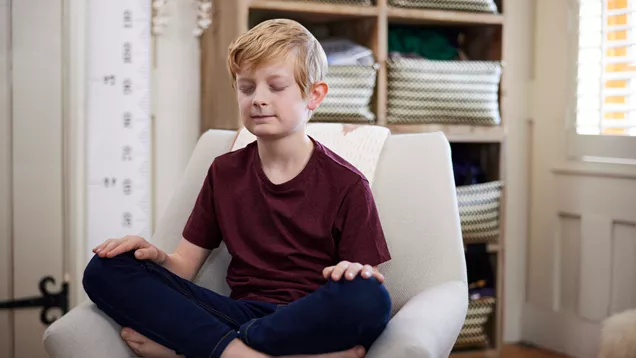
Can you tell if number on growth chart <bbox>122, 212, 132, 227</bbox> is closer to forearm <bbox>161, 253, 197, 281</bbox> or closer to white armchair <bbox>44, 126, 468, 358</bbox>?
white armchair <bbox>44, 126, 468, 358</bbox>

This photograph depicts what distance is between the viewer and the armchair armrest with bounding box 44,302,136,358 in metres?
1.36

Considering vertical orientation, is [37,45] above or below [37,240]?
above

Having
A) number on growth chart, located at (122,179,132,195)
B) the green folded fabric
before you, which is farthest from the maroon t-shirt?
the green folded fabric

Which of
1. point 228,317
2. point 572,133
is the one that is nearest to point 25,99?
point 228,317

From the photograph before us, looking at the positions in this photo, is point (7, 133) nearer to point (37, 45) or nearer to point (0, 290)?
point (37, 45)

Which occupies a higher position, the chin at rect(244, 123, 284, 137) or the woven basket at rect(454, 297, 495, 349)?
the chin at rect(244, 123, 284, 137)

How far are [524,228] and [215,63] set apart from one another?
1339mm

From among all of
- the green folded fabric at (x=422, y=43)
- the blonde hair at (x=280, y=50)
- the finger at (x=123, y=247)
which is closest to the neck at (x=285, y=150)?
the blonde hair at (x=280, y=50)

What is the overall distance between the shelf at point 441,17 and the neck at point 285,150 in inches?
40.8

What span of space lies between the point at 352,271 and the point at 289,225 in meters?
0.34

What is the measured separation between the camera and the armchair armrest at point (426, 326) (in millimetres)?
1251

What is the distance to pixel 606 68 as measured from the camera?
2.71 m

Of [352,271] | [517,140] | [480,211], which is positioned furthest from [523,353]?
[352,271]

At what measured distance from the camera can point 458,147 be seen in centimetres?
296
